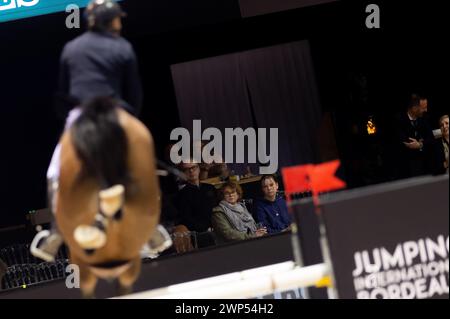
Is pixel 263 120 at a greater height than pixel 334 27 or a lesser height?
lesser

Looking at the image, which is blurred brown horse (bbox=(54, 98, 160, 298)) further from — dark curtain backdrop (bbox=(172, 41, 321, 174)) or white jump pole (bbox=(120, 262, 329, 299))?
dark curtain backdrop (bbox=(172, 41, 321, 174))

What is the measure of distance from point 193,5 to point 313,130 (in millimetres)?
3471

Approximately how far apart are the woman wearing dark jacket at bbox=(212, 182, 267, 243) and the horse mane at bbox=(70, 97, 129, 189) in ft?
9.15

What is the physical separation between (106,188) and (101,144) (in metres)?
0.18

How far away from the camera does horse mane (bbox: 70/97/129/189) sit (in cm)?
368

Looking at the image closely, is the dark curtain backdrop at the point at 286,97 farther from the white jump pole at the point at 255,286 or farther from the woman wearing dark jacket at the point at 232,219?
the white jump pole at the point at 255,286

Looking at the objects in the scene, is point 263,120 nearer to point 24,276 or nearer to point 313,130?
point 313,130

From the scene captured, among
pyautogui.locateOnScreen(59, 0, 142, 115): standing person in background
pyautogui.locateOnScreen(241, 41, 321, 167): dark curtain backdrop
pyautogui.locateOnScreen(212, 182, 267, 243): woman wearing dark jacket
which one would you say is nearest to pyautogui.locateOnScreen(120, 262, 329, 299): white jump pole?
pyautogui.locateOnScreen(59, 0, 142, 115): standing person in background

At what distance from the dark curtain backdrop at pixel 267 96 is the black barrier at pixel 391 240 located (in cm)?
622

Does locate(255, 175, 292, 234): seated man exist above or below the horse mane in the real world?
below

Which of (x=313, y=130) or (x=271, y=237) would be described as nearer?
(x=271, y=237)

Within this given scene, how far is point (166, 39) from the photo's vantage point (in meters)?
9.23

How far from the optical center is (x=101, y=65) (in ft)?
12.6
